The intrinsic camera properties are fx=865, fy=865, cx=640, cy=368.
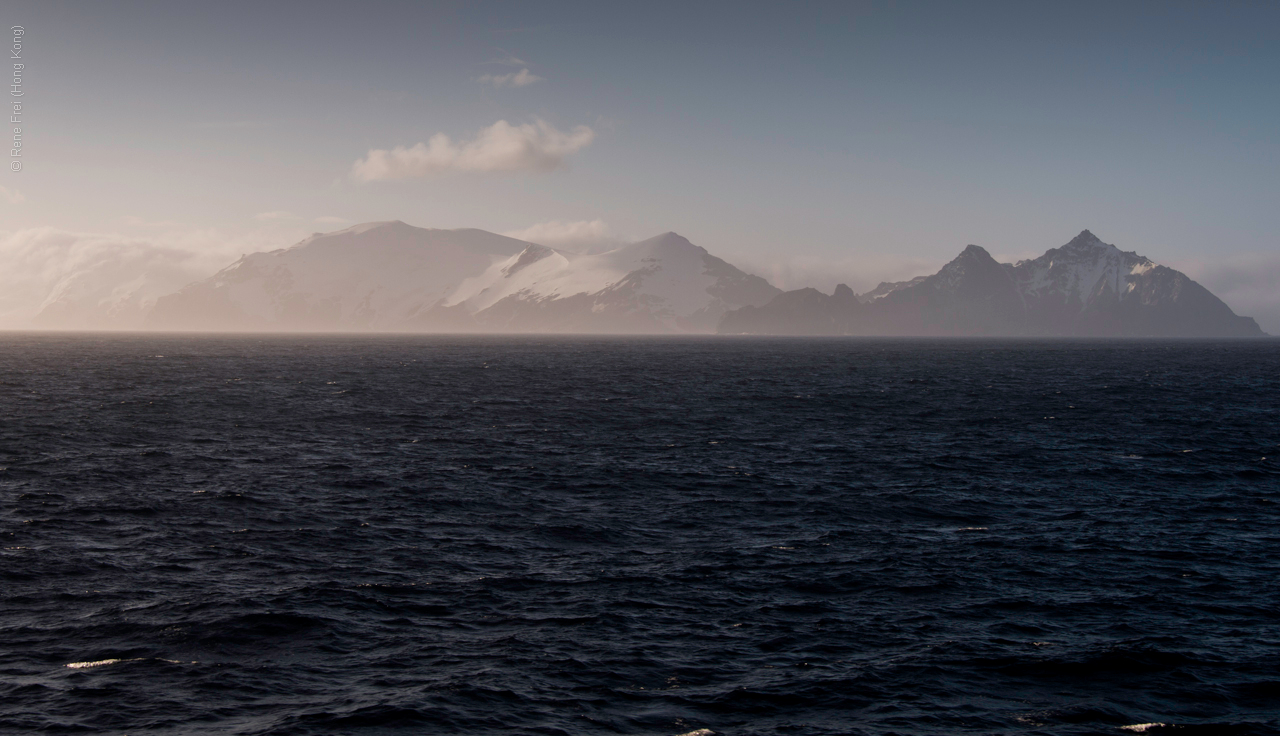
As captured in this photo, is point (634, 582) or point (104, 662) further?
point (634, 582)

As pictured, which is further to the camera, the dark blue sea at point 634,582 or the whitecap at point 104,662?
the whitecap at point 104,662

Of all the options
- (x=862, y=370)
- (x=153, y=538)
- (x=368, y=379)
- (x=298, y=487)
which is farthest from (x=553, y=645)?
(x=862, y=370)

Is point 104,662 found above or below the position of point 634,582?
below

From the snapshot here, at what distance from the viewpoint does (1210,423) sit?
78.9m

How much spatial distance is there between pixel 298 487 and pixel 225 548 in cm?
1301

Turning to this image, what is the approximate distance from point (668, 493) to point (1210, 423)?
59.9 meters

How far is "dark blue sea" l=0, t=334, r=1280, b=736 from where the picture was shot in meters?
21.2

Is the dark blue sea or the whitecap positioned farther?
the whitecap

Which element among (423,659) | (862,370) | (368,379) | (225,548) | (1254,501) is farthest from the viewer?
(862,370)

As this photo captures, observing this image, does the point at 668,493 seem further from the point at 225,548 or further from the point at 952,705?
the point at 952,705

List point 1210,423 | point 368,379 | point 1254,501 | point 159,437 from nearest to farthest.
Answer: point 1254,501
point 159,437
point 1210,423
point 368,379

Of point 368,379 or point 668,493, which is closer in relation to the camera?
point 668,493

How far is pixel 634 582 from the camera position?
30.7 meters

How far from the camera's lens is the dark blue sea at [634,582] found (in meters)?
21.2
